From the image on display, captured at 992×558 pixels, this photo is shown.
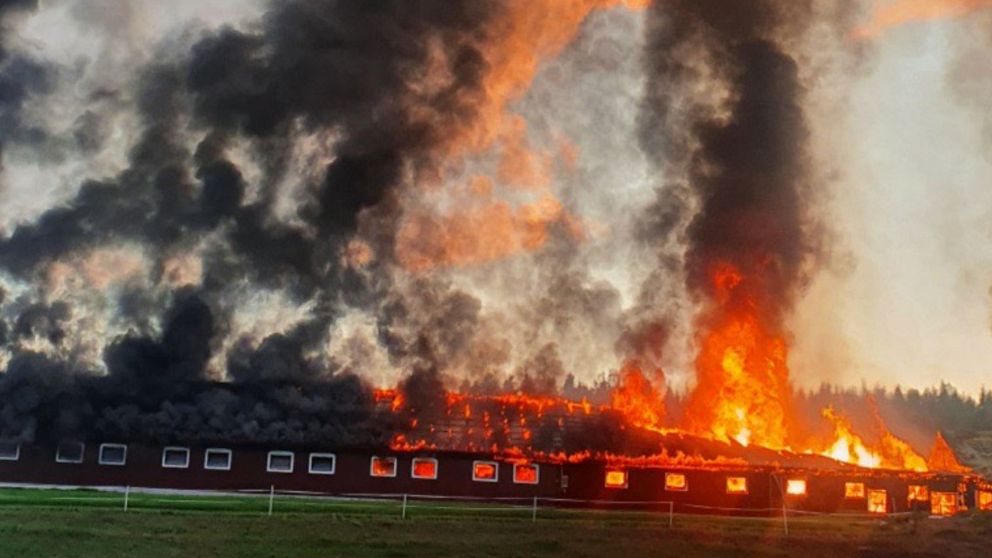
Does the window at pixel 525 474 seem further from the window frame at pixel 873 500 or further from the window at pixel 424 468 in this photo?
the window frame at pixel 873 500

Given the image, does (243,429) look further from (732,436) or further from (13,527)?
(732,436)

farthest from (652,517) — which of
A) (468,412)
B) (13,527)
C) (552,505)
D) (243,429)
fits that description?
(13,527)

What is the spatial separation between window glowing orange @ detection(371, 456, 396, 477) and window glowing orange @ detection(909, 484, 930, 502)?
106ft

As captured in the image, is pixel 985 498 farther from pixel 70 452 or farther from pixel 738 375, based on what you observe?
pixel 70 452

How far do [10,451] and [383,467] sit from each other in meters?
20.1

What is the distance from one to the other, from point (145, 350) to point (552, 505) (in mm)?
25402

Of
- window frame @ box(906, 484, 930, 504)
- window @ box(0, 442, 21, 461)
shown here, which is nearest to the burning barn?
window @ box(0, 442, 21, 461)

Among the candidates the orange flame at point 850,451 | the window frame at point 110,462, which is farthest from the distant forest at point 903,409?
the window frame at point 110,462

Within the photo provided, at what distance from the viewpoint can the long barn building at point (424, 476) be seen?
174 ft

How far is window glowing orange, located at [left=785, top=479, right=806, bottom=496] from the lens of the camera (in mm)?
57312

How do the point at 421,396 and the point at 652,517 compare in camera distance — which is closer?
the point at 652,517

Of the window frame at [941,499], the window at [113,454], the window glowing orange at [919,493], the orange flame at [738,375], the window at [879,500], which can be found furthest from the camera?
the orange flame at [738,375]

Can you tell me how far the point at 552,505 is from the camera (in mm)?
54156

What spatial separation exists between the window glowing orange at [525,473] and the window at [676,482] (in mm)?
7564
